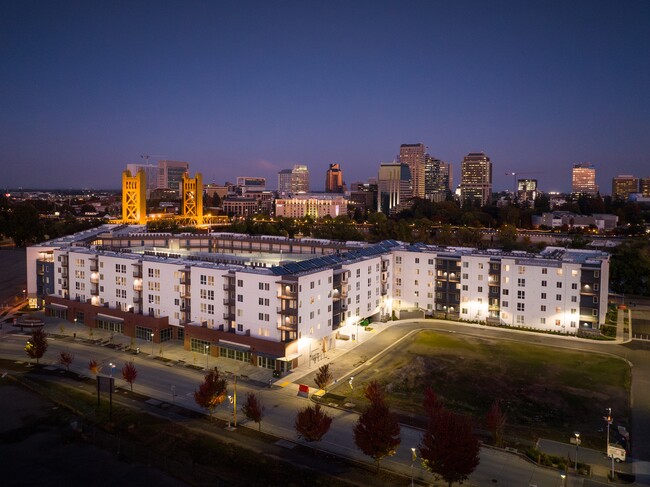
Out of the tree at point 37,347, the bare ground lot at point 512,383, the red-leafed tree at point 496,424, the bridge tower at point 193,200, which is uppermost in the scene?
the bridge tower at point 193,200

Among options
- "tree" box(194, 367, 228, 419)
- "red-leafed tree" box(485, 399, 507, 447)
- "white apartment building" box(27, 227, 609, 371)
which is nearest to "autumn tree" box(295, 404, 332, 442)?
"tree" box(194, 367, 228, 419)

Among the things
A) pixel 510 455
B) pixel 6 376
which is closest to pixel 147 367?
pixel 6 376

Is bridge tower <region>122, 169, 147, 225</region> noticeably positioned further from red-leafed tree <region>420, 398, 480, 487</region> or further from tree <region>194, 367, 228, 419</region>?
red-leafed tree <region>420, 398, 480, 487</region>

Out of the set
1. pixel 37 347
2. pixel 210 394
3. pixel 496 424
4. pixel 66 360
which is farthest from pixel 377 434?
pixel 37 347

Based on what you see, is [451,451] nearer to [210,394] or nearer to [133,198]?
[210,394]

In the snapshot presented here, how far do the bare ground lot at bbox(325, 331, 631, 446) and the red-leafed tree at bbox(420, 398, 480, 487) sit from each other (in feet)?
26.5

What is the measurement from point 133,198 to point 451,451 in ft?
317

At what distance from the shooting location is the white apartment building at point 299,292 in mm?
40688

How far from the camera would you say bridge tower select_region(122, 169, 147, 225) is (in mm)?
104750

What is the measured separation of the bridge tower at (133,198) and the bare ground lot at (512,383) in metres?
75.9

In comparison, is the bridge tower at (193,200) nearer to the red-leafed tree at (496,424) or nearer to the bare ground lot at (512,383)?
the bare ground lot at (512,383)

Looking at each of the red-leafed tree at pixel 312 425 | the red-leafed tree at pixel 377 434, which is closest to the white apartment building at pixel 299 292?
the red-leafed tree at pixel 312 425

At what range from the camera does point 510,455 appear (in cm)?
2706

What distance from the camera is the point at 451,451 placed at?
22.4 metres
